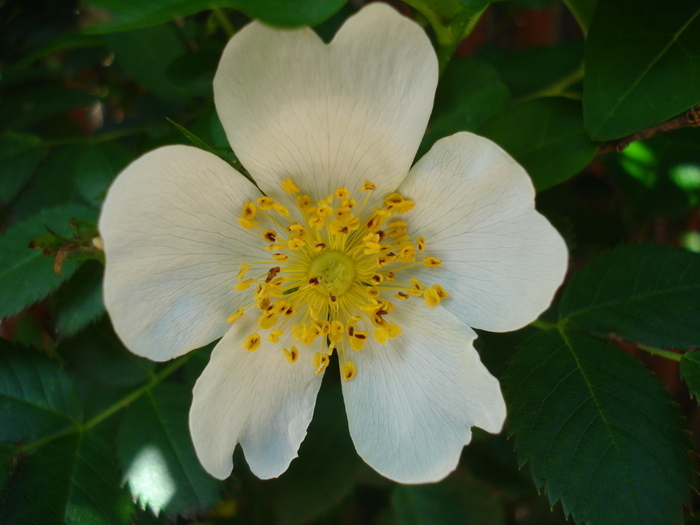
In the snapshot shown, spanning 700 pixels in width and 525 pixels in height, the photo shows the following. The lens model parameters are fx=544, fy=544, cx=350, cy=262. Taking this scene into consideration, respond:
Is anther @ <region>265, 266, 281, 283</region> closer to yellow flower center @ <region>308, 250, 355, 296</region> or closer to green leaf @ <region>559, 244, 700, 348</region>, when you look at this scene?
yellow flower center @ <region>308, 250, 355, 296</region>

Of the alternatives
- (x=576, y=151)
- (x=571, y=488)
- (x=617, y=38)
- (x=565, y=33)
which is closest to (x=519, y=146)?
(x=576, y=151)

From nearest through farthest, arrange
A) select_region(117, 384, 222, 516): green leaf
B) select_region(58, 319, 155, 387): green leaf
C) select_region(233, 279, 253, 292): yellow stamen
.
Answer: select_region(233, 279, 253, 292): yellow stamen < select_region(117, 384, 222, 516): green leaf < select_region(58, 319, 155, 387): green leaf

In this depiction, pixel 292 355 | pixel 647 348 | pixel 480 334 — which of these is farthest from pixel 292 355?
pixel 647 348

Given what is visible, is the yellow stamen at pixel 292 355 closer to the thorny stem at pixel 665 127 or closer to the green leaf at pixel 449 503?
the thorny stem at pixel 665 127

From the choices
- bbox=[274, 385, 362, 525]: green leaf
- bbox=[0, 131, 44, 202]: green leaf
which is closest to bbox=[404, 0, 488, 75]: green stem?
bbox=[274, 385, 362, 525]: green leaf

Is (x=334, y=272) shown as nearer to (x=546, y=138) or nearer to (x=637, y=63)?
(x=546, y=138)

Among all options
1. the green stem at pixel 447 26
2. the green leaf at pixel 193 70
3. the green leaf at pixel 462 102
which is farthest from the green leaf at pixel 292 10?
the green leaf at pixel 193 70

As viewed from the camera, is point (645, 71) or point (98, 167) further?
point (98, 167)
